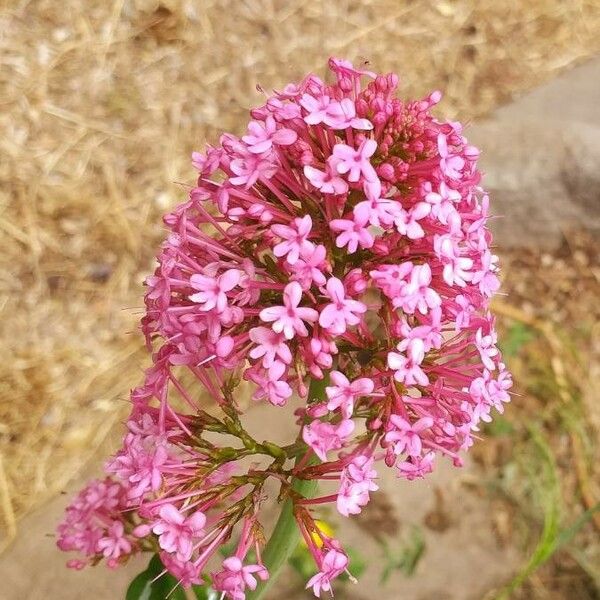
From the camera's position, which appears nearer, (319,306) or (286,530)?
(319,306)

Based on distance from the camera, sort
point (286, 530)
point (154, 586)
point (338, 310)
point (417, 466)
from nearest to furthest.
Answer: point (338, 310) → point (417, 466) → point (286, 530) → point (154, 586)

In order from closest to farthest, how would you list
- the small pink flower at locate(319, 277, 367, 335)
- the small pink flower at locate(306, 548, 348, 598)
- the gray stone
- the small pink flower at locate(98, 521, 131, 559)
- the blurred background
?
the small pink flower at locate(319, 277, 367, 335) → the small pink flower at locate(306, 548, 348, 598) → the small pink flower at locate(98, 521, 131, 559) → the blurred background → the gray stone

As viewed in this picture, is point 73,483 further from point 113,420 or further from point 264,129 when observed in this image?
point 264,129

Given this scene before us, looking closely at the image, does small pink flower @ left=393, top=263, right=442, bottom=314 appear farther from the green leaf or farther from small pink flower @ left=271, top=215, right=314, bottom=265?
the green leaf

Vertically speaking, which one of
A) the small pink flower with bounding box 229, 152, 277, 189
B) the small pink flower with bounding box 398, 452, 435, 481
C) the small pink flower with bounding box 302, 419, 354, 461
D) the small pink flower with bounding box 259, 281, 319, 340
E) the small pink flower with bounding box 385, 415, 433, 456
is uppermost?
the small pink flower with bounding box 229, 152, 277, 189

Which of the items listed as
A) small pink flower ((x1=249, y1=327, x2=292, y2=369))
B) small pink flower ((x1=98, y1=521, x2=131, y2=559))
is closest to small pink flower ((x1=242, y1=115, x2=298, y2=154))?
small pink flower ((x1=249, y1=327, x2=292, y2=369))

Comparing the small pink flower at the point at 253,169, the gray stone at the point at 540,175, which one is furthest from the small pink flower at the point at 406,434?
the gray stone at the point at 540,175

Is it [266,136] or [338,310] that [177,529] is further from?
[266,136]

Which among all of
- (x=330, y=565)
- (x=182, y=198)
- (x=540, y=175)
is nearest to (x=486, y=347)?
(x=330, y=565)

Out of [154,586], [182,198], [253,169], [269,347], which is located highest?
[182,198]
